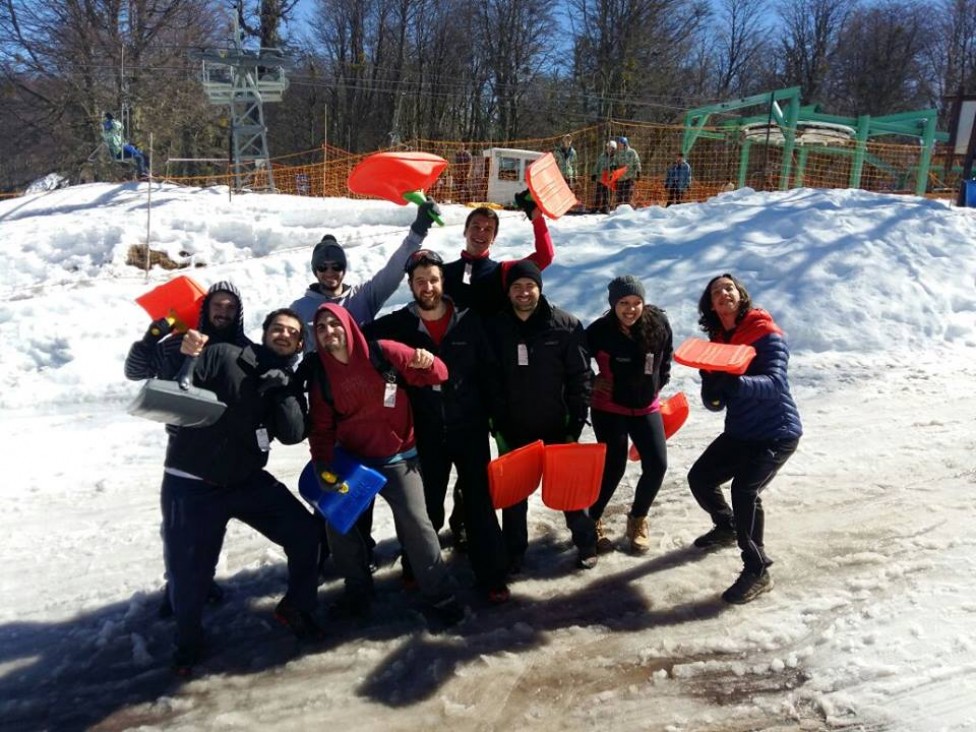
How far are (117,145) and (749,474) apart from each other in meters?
21.0

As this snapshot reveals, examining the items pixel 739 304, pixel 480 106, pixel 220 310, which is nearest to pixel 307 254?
pixel 220 310

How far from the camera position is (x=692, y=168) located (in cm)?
2069

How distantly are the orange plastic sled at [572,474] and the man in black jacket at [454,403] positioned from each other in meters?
0.33

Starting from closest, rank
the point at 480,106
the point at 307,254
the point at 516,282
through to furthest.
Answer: the point at 516,282
the point at 307,254
the point at 480,106

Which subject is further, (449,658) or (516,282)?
(516,282)

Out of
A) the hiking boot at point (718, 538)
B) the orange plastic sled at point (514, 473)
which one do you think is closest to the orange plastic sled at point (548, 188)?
the orange plastic sled at point (514, 473)

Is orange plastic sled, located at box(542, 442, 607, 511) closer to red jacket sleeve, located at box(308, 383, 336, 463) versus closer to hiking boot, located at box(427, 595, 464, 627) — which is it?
hiking boot, located at box(427, 595, 464, 627)

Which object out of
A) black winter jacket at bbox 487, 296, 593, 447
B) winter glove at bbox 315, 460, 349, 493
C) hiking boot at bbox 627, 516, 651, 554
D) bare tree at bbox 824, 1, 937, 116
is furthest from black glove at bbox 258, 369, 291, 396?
bare tree at bbox 824, 1, 937, 116

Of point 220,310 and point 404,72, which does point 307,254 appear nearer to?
point 220,310

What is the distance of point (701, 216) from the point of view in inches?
442

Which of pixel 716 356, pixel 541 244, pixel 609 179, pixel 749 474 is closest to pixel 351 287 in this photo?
pixel 541 244

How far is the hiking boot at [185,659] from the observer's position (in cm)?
341

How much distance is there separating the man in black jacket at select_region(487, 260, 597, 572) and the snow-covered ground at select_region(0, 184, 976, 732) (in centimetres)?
91

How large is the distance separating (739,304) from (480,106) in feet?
130
